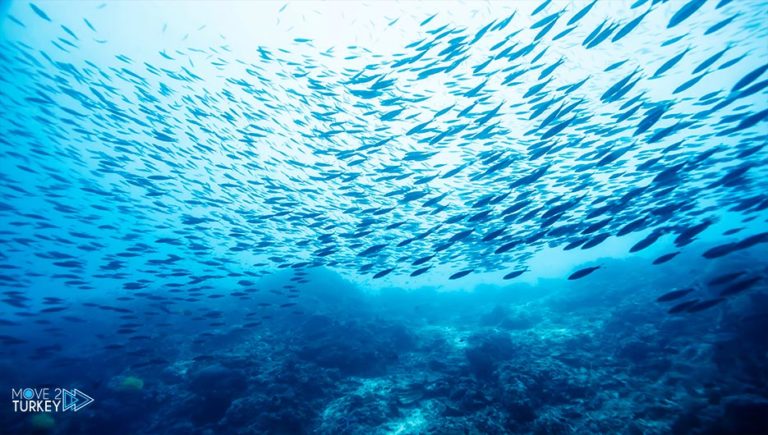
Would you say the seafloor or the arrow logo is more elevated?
the arrow logo

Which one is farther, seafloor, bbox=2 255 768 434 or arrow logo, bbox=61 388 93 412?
arrow logo, bbox=61 388 93 412

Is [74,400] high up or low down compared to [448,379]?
up

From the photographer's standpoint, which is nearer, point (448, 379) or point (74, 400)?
point (448, 379)

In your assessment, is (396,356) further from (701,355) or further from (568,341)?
(701,355)

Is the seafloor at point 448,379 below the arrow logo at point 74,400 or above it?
below

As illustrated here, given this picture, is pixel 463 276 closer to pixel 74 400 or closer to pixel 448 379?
pixel 448 379

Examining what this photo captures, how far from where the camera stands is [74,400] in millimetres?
11336

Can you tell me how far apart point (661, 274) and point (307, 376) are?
24.6 meters

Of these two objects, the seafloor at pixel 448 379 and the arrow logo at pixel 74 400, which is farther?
the arrow logo at pixel 74 400

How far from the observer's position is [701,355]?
898cm

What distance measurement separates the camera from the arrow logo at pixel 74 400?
424 inches

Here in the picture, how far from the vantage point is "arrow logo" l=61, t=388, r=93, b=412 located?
1078 centimetres

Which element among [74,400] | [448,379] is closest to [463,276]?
[448,379]

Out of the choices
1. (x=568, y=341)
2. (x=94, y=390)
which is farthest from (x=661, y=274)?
(x=94, y=390)
